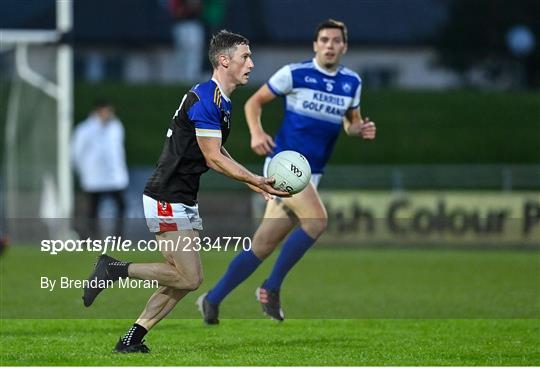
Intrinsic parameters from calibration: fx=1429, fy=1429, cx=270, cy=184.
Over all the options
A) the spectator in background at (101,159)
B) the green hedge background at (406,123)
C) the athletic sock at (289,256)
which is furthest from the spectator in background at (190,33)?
the athletic sock at (289,256)

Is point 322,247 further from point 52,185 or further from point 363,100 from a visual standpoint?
point 363,100

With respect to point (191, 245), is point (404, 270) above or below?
below

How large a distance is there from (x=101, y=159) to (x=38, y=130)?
4.95 ft

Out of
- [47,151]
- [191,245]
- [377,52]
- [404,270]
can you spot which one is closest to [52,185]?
[47,151]

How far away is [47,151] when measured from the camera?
22125mm

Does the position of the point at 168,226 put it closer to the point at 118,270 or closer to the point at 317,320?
the point at 118,270

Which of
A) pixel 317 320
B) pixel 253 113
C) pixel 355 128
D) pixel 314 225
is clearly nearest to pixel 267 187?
pixel 314 225

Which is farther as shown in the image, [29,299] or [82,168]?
[82,168]

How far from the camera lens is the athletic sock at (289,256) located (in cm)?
1178

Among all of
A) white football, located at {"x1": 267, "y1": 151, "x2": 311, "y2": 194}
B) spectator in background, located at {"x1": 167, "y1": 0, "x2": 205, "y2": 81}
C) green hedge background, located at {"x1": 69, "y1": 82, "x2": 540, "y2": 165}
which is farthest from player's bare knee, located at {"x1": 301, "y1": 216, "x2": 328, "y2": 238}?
spectator in background, located at {"x1": 167, "y1": 0, "x2": 205, "y2": 81}

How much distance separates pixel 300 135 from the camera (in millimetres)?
12219

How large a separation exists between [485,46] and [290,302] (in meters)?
33.0

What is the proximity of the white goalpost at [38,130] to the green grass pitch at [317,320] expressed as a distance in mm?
3318

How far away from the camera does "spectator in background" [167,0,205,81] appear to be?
1663 inches
